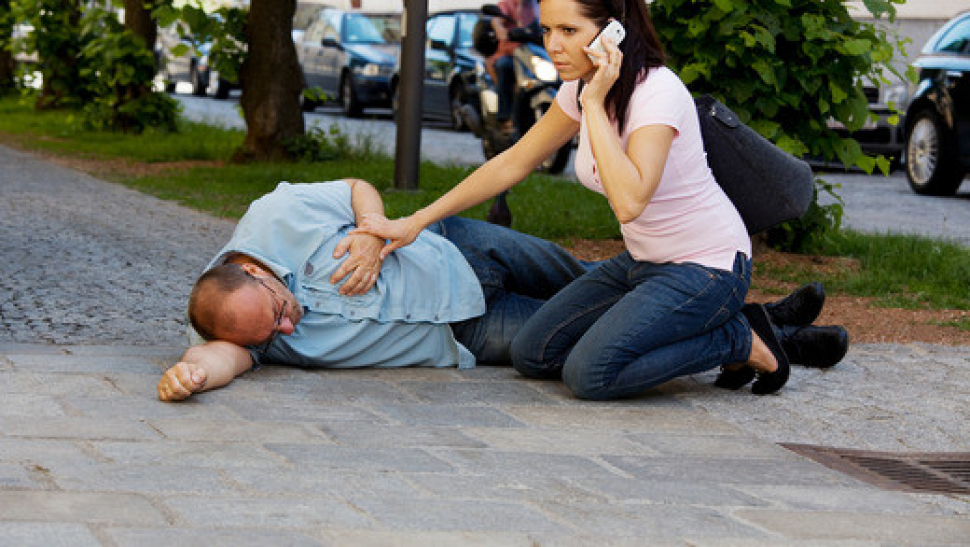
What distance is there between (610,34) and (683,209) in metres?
0.65

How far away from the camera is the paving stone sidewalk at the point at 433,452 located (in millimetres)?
3480

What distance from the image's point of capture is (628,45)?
4898mm

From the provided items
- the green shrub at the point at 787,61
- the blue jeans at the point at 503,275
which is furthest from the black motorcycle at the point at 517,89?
the blue jeans at the point at 503,275

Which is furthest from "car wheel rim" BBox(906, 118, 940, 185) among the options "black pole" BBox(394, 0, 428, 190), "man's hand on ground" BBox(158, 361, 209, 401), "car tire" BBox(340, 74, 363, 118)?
"car tire" BBox(340, 74, 363, 118)

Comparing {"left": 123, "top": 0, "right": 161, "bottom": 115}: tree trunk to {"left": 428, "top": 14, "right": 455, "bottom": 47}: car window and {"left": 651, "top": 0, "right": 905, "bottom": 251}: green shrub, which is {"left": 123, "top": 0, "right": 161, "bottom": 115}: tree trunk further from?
{"left": 651, "top": 0, "right": 905, "bottom": 251}: green shrub

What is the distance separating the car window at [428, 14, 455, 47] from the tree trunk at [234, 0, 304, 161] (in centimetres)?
683

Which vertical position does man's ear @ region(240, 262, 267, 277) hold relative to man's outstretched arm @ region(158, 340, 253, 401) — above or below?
above

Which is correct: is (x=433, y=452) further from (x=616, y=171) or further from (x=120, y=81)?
(x=120, y=81)

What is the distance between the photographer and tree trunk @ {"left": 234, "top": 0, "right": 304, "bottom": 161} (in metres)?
14.6

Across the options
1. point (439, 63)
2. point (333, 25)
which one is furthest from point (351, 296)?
point (333, 25)

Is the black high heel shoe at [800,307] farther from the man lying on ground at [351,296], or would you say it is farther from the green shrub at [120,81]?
the green shrub at [120,81]

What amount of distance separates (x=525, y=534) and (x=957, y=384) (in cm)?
277

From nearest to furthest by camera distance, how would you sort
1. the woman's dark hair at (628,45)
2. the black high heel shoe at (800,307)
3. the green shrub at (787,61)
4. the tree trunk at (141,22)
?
1. the woman's dark hair at (628,45)
2. the black high heel shoe at (800,307)
3. the green shrub at (787,61)
4. the tree trunk at (141,22)

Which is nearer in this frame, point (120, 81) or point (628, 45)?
point (628, 45)
